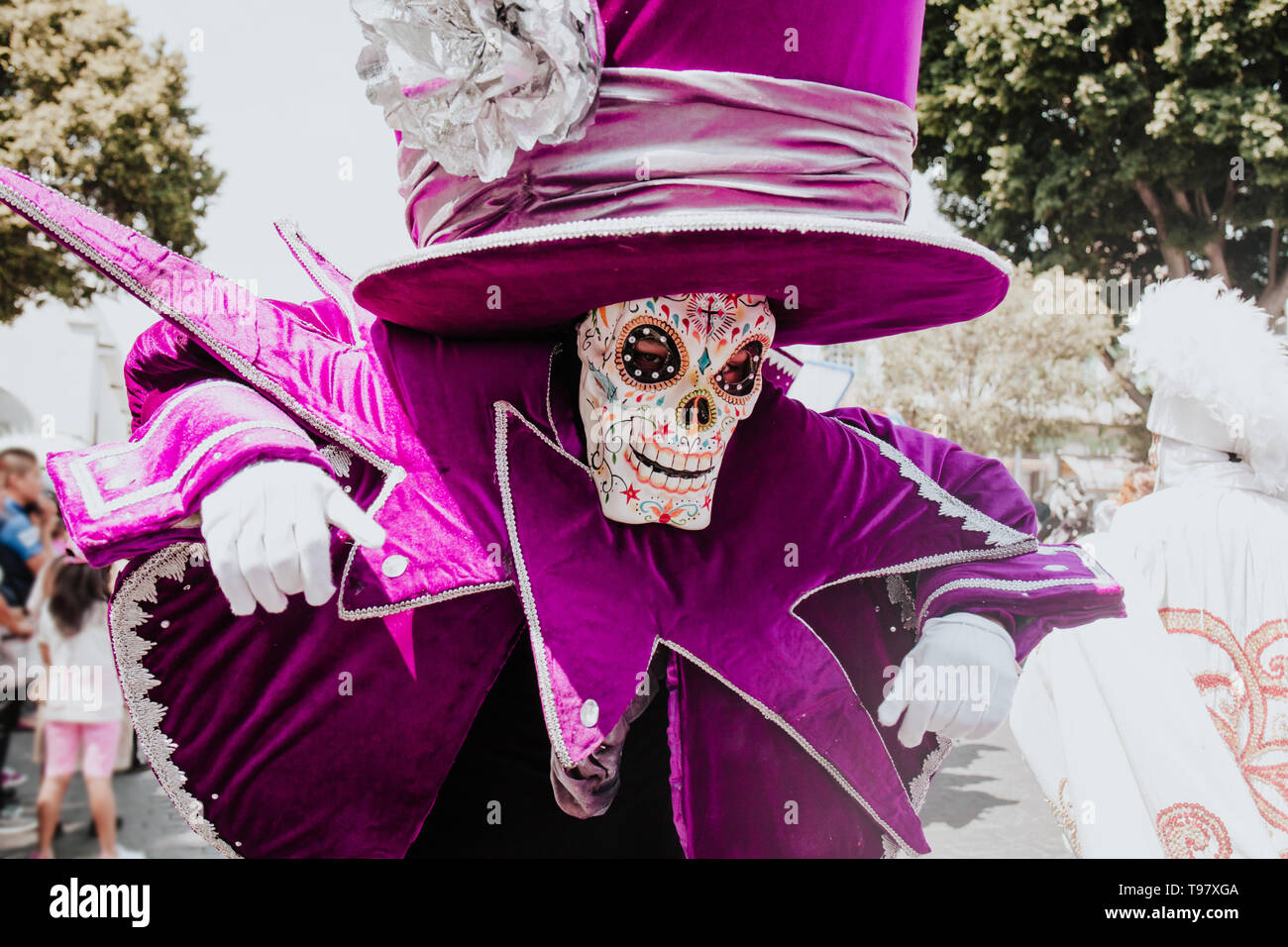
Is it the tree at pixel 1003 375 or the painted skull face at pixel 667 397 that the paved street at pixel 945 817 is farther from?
the tree at pixel 1003 375

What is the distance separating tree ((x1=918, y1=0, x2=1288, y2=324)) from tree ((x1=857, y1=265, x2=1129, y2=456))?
212 inches

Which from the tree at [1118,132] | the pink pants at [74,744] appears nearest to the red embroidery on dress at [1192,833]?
the pink pants at [74,744]

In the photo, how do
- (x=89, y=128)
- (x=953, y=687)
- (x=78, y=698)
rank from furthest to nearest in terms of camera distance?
(x=89, y=128), (x=78, y=698), (x=953, y=687)

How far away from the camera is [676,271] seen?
56.4 inches

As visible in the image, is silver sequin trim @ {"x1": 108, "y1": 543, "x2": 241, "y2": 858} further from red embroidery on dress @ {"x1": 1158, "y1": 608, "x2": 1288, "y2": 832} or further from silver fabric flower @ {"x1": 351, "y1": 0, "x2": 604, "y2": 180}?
red embroidery on dress @ {"x1": 1158, "y1": 608, "x2": 1288, "y2": 832}

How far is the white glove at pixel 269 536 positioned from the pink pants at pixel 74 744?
2.83 meters

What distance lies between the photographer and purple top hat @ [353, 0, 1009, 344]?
136 centimetres

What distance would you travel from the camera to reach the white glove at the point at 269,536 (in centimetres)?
122

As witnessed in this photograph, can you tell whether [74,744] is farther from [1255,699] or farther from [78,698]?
[1255,699]

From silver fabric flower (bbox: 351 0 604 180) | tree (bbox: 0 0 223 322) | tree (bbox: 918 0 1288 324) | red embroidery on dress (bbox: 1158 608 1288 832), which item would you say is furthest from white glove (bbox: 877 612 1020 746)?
tree (bbox: 918 0 1288 324)

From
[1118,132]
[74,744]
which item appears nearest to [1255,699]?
[74,744]

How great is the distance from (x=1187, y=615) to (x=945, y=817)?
2.36 m
